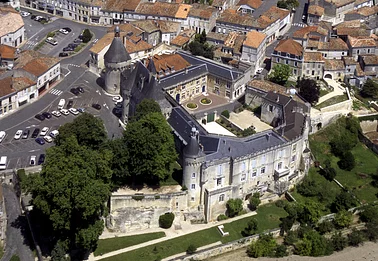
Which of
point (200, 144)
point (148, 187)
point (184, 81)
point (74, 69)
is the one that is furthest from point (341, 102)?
point (74, 69)

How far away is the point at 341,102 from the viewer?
4643 inches

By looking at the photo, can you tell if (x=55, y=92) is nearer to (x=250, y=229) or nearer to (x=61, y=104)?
(x=61, y=104)

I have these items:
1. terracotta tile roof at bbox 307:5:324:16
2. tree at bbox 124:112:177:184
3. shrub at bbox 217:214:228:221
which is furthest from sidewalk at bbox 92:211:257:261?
terracotta tile roof at bbox 307:5:324:16

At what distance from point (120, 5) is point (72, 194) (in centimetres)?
8378

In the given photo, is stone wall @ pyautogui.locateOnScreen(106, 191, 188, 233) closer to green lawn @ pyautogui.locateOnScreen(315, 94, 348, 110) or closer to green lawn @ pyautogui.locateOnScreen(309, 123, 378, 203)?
green lawn @ pyautogui.locateOnScreen(309, 123, 378, 203)

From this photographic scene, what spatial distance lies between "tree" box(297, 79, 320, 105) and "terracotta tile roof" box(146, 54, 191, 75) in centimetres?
2305

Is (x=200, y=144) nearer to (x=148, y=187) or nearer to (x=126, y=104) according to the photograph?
(x=148, y=187)

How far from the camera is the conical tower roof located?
116950 millimetres

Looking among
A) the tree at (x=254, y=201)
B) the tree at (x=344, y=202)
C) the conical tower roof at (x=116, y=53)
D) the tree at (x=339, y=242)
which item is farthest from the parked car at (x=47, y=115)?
the tree at (x=339, y=242)

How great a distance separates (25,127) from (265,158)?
42712 mm

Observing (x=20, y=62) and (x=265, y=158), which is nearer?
(x=265, y=158)

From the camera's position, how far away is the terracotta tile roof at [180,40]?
136 metres

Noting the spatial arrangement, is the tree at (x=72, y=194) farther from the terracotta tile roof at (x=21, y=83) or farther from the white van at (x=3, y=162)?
the terracotta tile roof at (x=21, y=83)

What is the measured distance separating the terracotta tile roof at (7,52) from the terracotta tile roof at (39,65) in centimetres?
844
